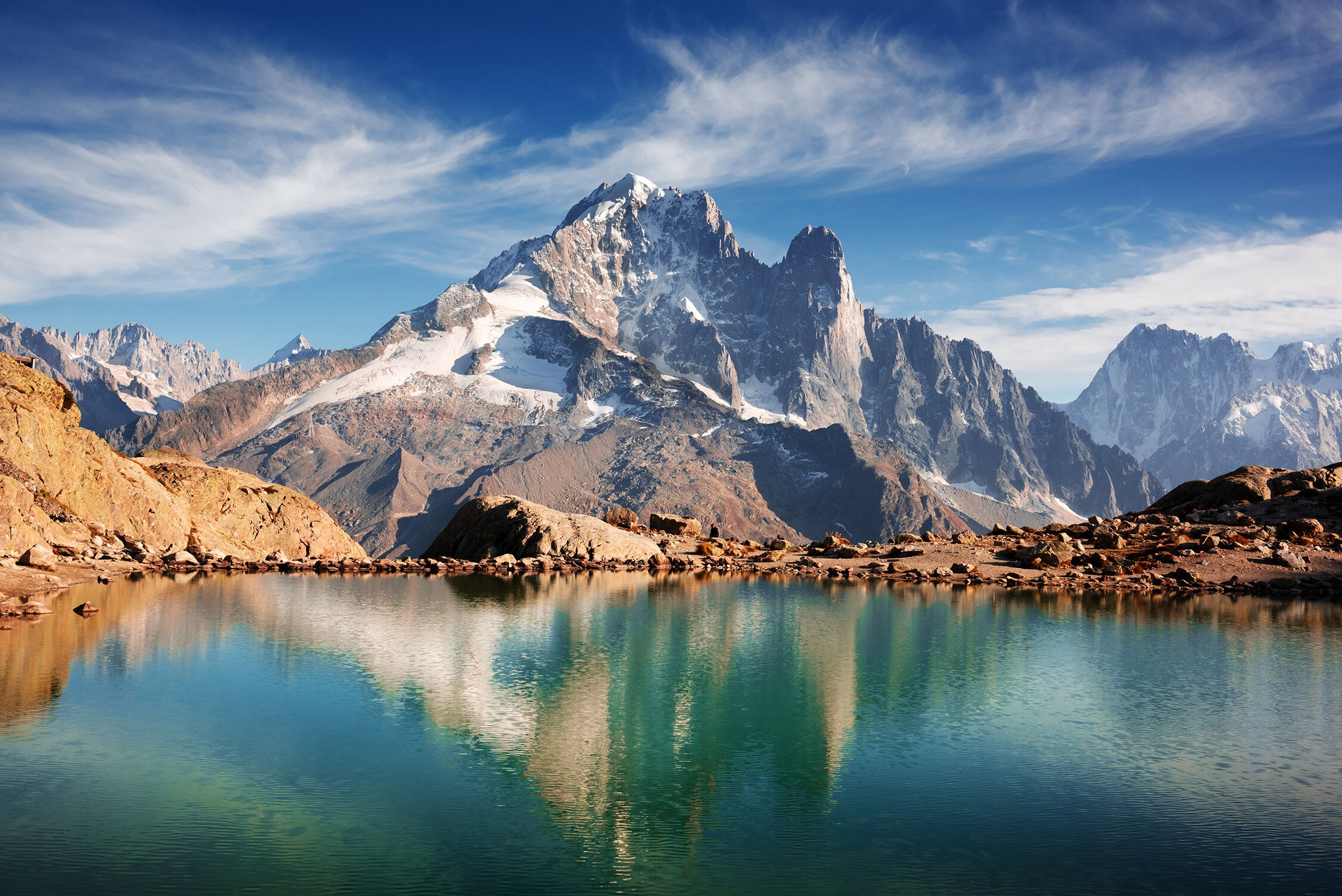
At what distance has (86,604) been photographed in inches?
1211

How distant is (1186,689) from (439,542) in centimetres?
4762

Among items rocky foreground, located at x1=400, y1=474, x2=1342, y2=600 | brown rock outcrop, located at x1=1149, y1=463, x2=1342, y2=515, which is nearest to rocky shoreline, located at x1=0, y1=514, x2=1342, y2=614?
rocky foreground, located at x1=400, y1=474, x2=1342, y2=600

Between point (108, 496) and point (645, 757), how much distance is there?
39.3 metres

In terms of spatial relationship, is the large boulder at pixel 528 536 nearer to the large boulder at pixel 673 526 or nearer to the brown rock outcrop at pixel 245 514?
the brown rock outcrop at pixel 245 514

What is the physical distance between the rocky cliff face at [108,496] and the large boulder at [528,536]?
848 centimetres

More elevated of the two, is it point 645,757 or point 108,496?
point 108,496

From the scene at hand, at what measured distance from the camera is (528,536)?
181 feet

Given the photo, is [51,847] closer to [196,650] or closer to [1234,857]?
[196,650]

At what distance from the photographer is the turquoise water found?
13.8m

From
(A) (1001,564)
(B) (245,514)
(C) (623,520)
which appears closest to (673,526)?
(C) (623,520)

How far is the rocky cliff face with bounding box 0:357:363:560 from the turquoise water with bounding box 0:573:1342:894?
10.1 m

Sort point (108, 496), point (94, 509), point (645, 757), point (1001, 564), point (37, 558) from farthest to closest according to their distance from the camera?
point (1001, 564), point (108, 496), point (94, 509), point (37, 558), point (645, 757)

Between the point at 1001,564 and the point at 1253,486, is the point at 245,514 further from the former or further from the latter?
the point at 1253,486

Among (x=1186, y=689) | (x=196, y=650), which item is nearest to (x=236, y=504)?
(x=196, y=650)
